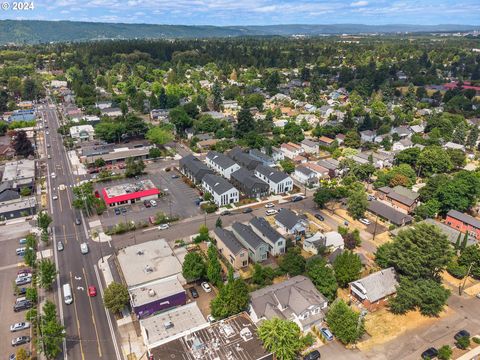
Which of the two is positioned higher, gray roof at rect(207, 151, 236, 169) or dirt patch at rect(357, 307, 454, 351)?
gray roof at rect(207, 151, 236, 169)

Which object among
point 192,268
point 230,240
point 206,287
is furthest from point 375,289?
point 192,268

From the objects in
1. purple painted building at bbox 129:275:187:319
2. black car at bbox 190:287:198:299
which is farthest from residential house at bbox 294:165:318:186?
purple painted building at bbox 129:275:187:319

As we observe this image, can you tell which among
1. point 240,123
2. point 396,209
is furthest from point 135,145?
point 396,209

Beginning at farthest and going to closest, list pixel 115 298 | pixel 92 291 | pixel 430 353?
pixel 92 291 → pixel 115 298 → pixel 430 353

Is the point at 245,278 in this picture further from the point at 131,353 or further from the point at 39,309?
the point at 39,309

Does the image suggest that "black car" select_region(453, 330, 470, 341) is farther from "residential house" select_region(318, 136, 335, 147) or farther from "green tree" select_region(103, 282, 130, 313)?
"residential house" select_region(318, 136, 335, 147)

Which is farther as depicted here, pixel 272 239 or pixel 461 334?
pixel 272 239

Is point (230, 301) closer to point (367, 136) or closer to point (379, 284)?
point (379, 284)
